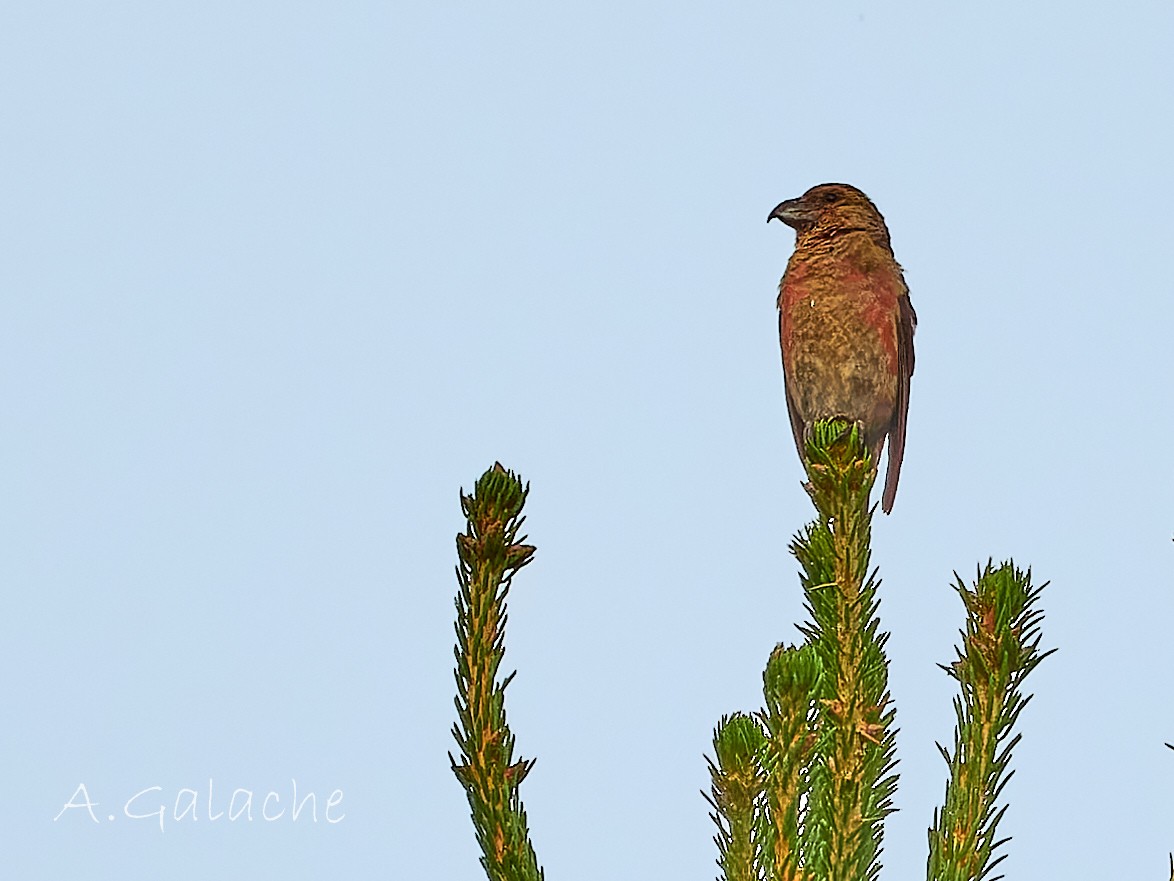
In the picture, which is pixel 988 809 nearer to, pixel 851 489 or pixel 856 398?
pixel 851 489

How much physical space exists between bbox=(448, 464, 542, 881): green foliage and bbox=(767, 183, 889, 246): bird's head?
6.62 meters

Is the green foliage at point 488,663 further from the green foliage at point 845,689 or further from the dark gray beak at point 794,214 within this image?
the dark gray beak at point 794,214

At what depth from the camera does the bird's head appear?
27.7 ft

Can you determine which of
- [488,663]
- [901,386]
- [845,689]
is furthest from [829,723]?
[901,386]

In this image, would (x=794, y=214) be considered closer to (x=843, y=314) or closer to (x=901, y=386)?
(x=843, y=314)

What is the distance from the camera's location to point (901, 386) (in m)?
8.62

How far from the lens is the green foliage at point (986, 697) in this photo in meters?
1.98

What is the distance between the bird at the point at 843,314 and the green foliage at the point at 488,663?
5957 mm

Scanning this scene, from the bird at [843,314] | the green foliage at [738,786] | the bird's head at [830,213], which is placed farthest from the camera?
the bird's head at [830,213]

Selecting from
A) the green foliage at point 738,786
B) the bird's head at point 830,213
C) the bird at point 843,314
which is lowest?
the green foliage at point 738,786

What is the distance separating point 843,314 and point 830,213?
81 cm

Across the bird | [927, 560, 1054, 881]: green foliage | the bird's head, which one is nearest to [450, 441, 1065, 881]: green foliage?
[927, 560, 1054, 881]: green foliage

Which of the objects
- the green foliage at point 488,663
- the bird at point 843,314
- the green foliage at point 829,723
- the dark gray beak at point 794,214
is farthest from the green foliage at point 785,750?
the dark gray beak at point 794,214

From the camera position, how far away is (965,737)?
6.68ft
